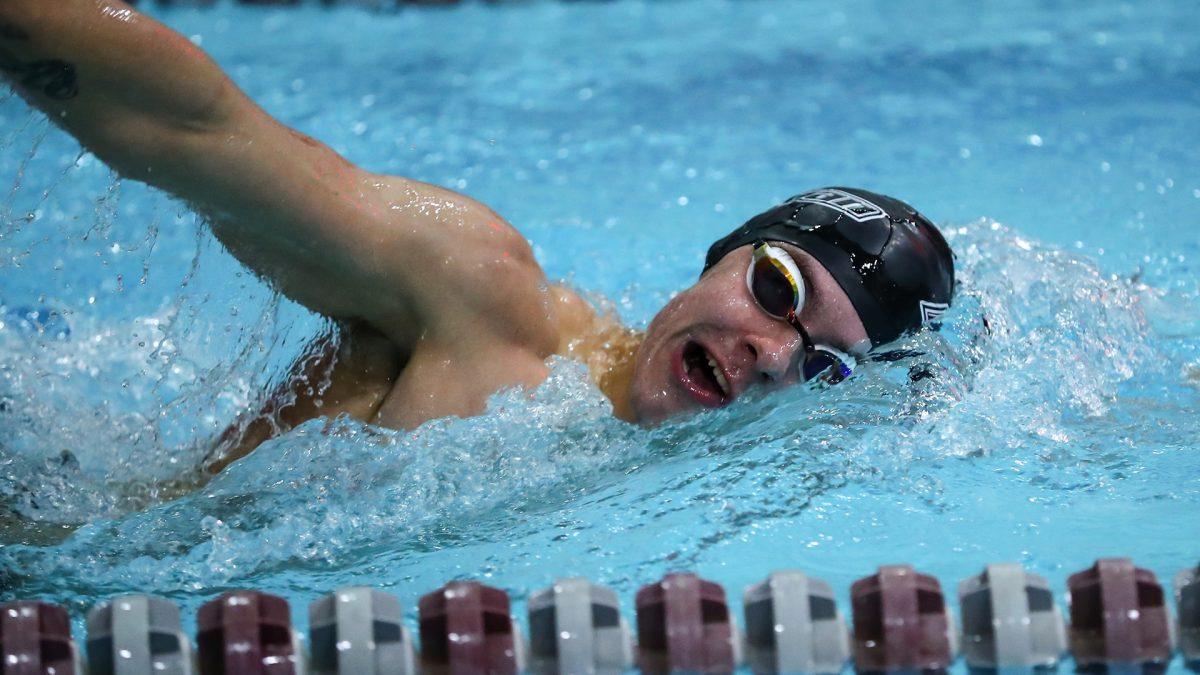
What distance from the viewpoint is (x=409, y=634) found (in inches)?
69.8

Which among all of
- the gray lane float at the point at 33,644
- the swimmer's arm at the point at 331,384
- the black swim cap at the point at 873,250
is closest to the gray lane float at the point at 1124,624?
the black swim cap at the point at 873,250

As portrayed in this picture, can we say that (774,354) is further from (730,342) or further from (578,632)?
(578,632)

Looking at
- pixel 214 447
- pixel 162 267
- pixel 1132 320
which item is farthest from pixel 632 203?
pixel 214 447

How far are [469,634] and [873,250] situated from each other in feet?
3.87

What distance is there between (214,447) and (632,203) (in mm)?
2277

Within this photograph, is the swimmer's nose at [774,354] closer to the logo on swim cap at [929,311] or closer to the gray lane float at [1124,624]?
the logo on swim cap at [929,311]

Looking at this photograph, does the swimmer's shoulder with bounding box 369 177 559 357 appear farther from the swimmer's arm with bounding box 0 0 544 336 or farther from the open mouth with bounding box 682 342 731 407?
the open mouth with bounding box 682 342 731 407

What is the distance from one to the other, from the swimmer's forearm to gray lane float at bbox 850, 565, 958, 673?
3.98 feet

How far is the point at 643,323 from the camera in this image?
3.31m

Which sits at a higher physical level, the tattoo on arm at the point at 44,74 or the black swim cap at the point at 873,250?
the tattoo on arm at the point at 44,74

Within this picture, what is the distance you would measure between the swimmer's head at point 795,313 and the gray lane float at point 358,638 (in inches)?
33.5

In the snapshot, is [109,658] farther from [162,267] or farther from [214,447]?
[162,267]

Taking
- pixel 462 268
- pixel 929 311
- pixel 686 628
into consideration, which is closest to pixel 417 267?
pixel 462 268

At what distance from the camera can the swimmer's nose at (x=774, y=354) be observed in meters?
2.39
